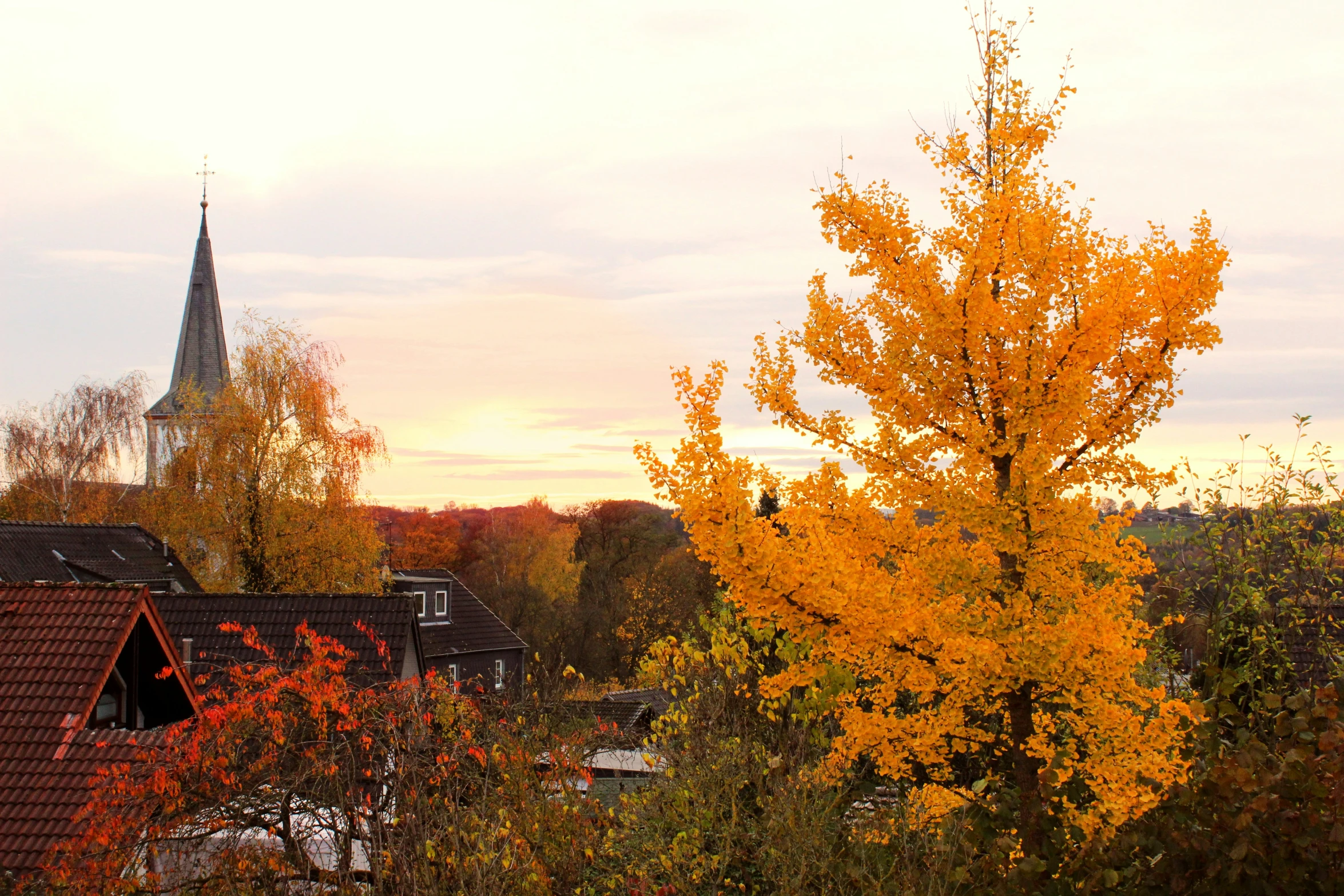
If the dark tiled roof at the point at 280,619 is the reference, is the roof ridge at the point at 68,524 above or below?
above

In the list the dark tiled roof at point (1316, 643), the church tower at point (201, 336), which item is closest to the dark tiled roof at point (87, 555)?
the church tower at point (201, 336)

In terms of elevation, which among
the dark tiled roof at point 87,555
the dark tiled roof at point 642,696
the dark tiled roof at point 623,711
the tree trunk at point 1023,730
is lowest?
the dark tiled roof at point 642,696

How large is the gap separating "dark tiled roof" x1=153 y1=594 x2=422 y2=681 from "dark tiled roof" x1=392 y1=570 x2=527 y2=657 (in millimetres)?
12891

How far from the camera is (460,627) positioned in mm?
35688

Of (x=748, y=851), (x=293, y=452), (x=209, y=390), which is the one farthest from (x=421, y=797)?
(x=209, y=390)

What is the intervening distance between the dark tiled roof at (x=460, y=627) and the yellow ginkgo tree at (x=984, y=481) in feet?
89.4

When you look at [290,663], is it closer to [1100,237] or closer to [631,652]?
[1100,237]

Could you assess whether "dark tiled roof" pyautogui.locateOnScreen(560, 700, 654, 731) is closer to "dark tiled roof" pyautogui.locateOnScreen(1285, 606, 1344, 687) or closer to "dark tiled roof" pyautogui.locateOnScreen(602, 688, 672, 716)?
"dark tiled roof" pyautogui.locateOnScreen(602, 688, 672, 716)

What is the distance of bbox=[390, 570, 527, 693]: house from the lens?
33906 mm

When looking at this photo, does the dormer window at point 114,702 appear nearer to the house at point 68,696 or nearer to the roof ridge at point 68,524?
the house at point 68,696

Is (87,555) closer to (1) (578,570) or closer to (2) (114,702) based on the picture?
(2) (114,702)

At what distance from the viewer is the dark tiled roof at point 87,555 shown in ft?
82.3

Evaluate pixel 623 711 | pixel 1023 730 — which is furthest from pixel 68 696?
pixel 623 711

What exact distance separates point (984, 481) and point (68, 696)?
10.4 metres
